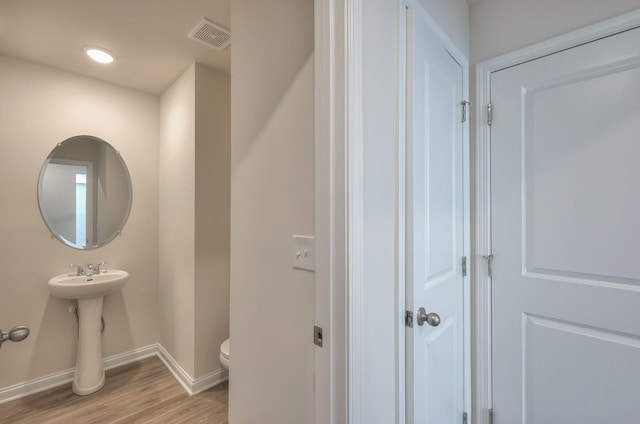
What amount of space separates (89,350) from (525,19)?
353cm

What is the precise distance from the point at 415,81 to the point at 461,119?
0.53 metres

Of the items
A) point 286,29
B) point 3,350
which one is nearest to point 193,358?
point 3,350

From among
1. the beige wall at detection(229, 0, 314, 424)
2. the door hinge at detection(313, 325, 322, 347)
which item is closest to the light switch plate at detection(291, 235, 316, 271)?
the beige wall at detection(229, 0, 314, 424)

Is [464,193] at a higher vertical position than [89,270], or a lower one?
higher

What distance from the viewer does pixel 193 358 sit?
83.1 inches

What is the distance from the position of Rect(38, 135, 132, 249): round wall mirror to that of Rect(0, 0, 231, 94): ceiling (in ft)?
2.07

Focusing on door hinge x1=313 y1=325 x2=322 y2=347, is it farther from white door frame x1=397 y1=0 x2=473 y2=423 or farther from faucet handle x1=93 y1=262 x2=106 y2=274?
faucet handle x1=93 y1=262 x2=106 y2=274

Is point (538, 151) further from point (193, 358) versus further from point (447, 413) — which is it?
point (193, 358)

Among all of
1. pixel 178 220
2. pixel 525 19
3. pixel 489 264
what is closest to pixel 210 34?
pixel 178 220

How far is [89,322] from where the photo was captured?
85.4 inches

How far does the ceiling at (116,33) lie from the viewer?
159 centimetres

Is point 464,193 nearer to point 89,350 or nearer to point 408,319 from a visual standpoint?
point 408,319

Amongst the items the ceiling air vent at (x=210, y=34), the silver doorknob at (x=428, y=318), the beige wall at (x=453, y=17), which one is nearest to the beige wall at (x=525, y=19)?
the beige wall at (x=453, y=17)

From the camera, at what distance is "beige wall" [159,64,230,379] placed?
2145 millimetres
